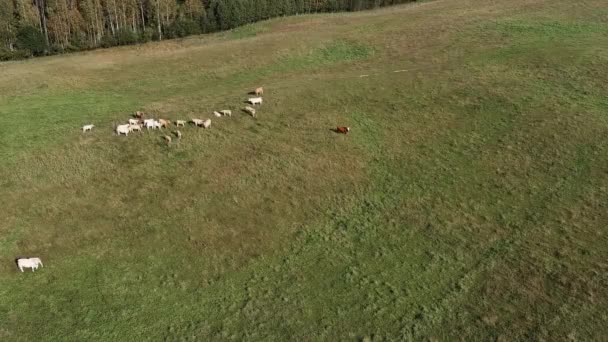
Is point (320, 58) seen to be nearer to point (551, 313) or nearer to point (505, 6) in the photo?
point (505, 6)

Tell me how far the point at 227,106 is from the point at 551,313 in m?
23.4

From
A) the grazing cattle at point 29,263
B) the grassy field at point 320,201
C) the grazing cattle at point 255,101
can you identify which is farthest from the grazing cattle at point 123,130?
the grazing cattle at point 29,263

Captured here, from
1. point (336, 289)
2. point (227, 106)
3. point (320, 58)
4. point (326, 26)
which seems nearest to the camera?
point (336, 289)

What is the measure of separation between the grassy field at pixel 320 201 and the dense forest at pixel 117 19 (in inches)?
1090

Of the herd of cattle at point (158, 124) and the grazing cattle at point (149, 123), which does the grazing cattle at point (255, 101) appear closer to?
the herd of cattle at point (158, 124)

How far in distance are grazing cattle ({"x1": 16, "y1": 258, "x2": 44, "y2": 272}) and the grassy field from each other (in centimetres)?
36

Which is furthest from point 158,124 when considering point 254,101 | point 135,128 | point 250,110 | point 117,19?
point 117,19

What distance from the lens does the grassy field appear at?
59.0 ft

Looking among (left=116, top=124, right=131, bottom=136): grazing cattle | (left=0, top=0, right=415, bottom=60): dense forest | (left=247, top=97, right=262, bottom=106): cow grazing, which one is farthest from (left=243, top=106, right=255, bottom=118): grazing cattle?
(left=0, top=0, right=415, bottom=60): dense forest

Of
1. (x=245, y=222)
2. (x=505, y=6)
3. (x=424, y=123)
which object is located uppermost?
(x=505, y=6)

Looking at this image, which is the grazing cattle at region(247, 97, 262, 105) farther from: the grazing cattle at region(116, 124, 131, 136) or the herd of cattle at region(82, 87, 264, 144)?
the grazing cattle at region(116, 124, 131, 136)

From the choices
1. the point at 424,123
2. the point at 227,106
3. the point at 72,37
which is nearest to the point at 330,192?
the point at 424,123

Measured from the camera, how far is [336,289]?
1912cm

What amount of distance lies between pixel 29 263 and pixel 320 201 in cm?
1298
